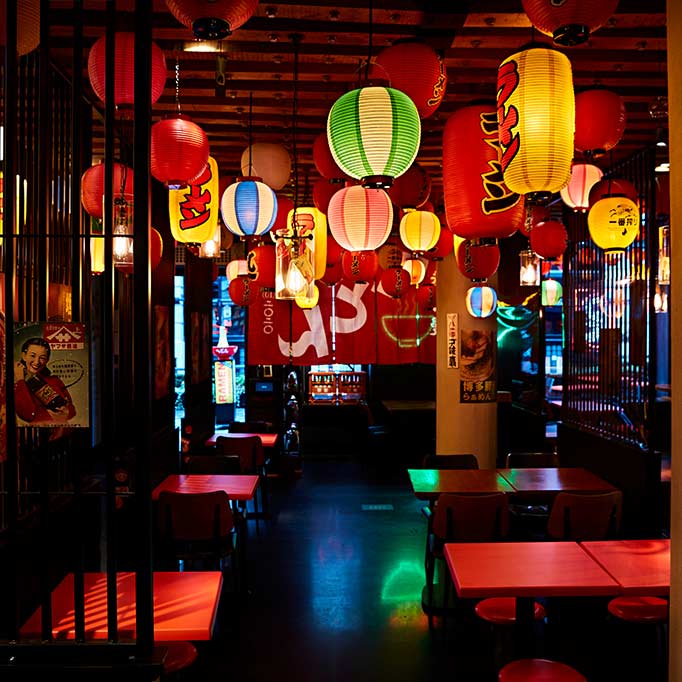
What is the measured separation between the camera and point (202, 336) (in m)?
9.88

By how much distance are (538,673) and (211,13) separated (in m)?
3.71

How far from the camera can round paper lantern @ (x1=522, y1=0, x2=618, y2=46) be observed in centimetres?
306

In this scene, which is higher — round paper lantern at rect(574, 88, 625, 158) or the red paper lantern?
round paper lantern at rect(574, 88, 625, 158)

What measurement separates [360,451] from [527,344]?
4063mm

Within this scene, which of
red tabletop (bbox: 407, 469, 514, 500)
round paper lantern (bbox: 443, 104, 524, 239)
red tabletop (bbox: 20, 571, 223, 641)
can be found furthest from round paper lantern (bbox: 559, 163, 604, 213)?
red tabletop (bbox: 20, 571, 223, 641)

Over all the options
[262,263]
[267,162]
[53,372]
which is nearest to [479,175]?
[53,372]

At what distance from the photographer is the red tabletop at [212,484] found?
607 cm

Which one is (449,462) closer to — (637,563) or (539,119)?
(637,563)

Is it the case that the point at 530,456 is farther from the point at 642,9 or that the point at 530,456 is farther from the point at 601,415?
the point at 642,9

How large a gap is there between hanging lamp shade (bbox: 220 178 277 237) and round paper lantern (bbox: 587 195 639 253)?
2679 millimetres

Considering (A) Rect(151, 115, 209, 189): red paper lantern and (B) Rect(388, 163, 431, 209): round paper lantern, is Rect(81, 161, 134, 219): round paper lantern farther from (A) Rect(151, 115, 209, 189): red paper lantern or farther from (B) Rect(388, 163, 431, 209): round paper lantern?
(B) Rect(388, 163, 431, 209): round paper lantern

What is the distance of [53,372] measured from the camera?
8.57 feet

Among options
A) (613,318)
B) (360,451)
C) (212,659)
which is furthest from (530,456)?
(360,451)

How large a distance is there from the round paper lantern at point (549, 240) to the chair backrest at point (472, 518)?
240 cm
